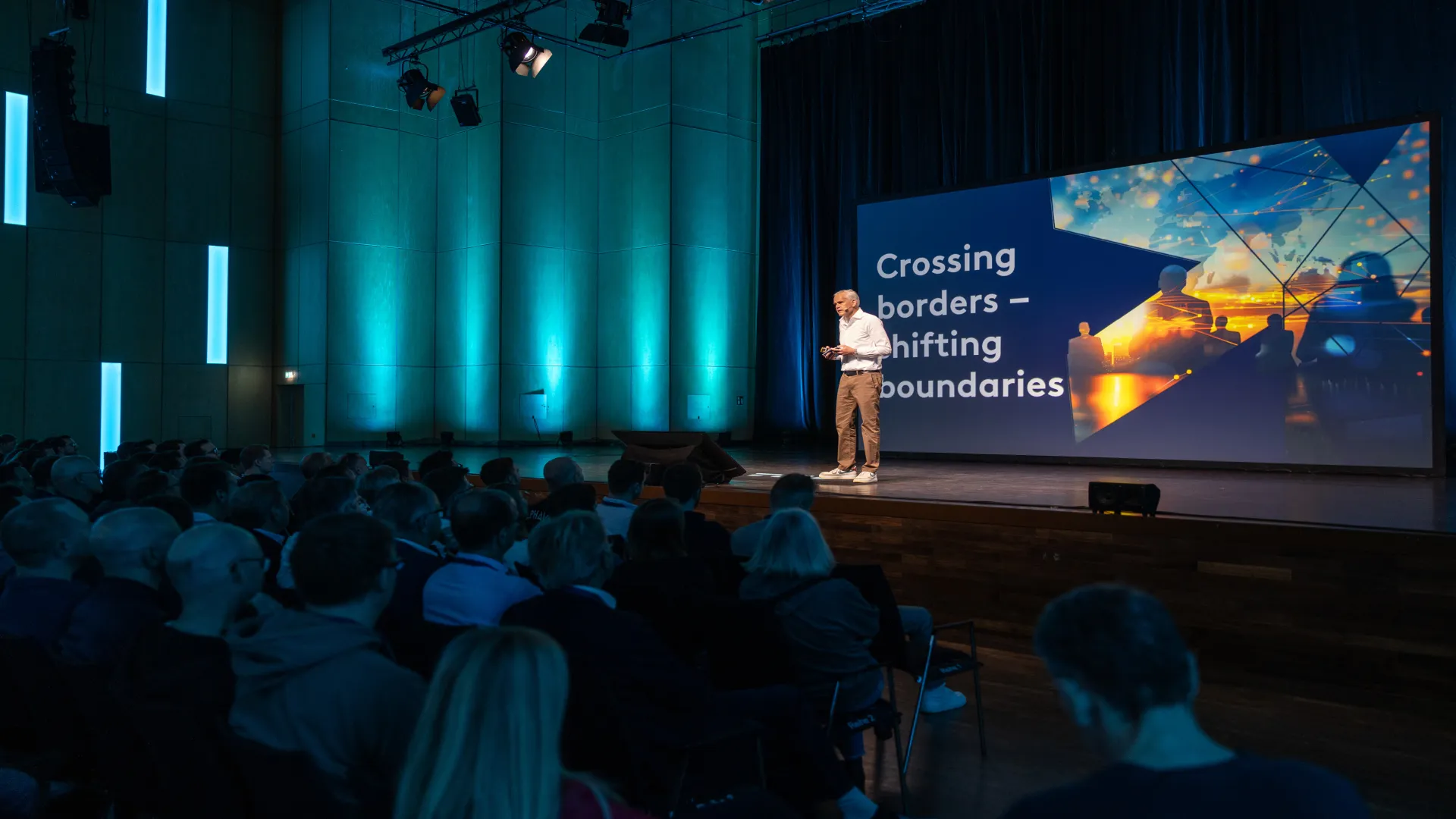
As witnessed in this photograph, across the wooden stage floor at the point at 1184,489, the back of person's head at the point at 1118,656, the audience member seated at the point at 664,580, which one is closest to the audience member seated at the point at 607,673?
the audience member seated at the point at 664,580

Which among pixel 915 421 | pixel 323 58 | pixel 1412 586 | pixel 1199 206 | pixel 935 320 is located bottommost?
pixel 1412 586

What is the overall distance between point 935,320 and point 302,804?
29.1 feet

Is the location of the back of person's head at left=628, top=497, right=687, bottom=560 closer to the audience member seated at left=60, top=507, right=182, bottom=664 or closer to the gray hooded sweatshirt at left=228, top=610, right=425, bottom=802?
the audience member seated at left=60, top=507, right=182, bottom=664

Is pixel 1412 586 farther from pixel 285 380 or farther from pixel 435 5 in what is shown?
pixel 285 380

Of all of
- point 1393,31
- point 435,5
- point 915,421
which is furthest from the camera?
point 435,5

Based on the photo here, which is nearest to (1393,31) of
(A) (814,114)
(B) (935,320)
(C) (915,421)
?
(B) (935,320)

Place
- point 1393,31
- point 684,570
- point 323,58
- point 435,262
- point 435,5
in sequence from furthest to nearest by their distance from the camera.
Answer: point 435,262 < point 323,58 < point 435,5 < point 1393,31 < point 684,570

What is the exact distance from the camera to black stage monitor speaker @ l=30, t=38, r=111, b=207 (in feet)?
32.0

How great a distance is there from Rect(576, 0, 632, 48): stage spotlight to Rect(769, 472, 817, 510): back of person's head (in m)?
8.37

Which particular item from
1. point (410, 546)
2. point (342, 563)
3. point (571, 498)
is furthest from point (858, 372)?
point (342, 563)

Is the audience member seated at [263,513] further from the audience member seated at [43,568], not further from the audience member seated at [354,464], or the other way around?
the audience member seated at [354,464]

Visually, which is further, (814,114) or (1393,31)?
(814,114)

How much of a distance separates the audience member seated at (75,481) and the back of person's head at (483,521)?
119 inches

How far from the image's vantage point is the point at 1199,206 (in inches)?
340
